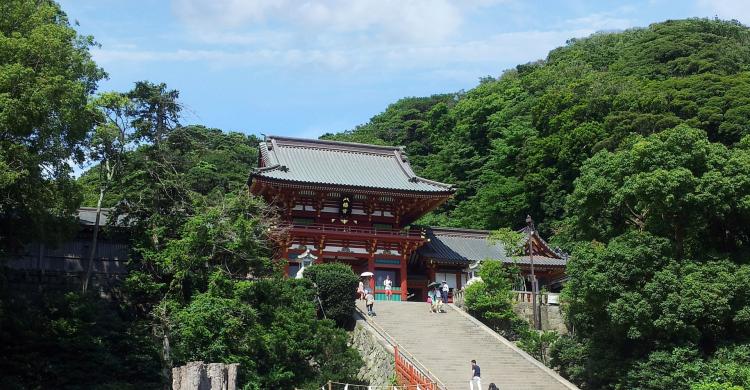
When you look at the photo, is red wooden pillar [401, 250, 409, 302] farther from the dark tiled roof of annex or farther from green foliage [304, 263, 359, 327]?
green foliage [304, 263, 359, 327]

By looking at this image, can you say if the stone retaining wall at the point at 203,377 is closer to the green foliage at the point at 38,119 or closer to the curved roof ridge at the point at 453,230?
the green foliage at the point at 38,119

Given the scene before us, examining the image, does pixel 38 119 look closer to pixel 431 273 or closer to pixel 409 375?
pixel 409 375

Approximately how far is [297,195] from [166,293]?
34.3 ft

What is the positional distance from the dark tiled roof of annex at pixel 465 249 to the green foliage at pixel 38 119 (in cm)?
1680

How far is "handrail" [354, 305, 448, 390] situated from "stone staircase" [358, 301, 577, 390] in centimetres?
29

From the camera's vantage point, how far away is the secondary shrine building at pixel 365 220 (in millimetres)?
30188

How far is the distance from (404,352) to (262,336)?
3.81 meters

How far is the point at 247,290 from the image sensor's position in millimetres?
20891

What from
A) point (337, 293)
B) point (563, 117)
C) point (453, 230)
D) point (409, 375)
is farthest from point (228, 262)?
point (563, 117)

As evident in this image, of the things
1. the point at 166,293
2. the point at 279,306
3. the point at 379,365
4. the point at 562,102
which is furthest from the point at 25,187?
the point at 562,102

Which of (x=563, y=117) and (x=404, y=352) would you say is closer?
(x=404, y=352)

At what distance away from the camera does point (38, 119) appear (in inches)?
671

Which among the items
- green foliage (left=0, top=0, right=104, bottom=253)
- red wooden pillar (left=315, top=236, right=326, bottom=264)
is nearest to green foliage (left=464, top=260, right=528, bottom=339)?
red wooden pillar (left=315, top=236, right=326, bottom=264)

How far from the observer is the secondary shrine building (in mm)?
30188
